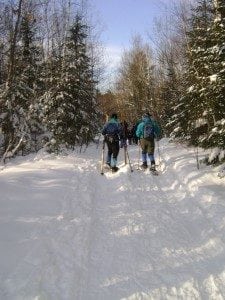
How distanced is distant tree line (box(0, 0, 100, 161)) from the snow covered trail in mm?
6295

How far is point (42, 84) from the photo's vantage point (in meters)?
25.8

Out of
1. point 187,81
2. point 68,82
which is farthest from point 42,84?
point 187,81

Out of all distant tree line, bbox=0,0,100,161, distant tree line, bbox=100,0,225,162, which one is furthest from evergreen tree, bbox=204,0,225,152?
distant tree line, bbox=0,0,100,161

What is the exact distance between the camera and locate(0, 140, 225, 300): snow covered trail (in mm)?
5344

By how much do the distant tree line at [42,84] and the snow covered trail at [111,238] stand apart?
→ 20.7 feet

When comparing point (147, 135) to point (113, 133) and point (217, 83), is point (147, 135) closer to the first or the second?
point (113, 133)

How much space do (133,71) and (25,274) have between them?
153 ft

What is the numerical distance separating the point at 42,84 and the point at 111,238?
19914mm

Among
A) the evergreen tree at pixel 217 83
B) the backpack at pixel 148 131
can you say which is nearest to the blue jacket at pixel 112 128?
the backpack at pixel 148 131

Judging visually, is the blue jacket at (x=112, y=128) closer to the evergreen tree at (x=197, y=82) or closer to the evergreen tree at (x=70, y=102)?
the evergreen tree at (x=197, y=82)

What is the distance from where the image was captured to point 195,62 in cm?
1468

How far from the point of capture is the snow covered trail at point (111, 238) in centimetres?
534

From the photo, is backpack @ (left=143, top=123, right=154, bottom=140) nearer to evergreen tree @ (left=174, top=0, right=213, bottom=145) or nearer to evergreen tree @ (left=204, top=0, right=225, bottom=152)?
evergreen tree @ (left=174, top=0, right=213, bottom=145)

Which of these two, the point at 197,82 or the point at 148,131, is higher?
the point at 197,82
